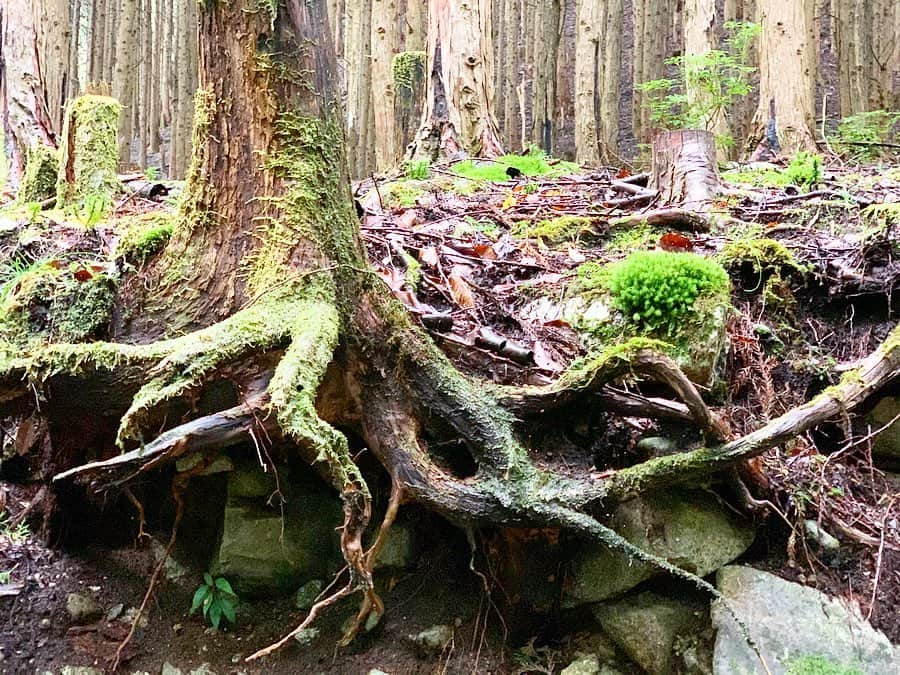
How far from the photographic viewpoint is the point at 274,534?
2.83 m

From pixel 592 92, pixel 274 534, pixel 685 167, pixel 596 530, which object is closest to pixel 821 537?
pixel 596 530

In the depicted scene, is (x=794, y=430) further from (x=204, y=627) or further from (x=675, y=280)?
(x=204, y=627)

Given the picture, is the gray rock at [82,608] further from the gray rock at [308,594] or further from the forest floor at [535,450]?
the gray rock at [308,594]

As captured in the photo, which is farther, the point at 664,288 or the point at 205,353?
the point at 664,288

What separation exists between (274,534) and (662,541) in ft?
5.03

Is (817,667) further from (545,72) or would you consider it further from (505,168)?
(545,72)

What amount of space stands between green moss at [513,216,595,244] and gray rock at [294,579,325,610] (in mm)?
2248

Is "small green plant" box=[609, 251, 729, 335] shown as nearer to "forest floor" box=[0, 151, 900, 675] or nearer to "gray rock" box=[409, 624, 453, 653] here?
"forest floor" box=[0, 151, 900, 675]

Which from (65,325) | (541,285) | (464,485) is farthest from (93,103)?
(464,485)

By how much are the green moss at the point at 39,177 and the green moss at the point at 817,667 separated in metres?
5.16

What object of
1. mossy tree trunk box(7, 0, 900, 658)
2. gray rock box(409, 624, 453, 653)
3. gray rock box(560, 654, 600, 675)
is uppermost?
mossy tree trunk box(7, 0, 900, 658)

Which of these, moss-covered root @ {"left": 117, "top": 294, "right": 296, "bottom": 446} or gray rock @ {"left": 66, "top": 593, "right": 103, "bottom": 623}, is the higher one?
moss-covered root @ {"left": 117, "top": 294, "right": 296, "bottom": 446}

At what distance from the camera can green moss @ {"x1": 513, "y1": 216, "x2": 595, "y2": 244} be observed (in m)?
4.07

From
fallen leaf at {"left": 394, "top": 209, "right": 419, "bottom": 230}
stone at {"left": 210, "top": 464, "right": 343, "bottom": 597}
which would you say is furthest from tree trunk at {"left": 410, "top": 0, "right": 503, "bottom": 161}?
stone at {"left": 210, "top": 464, "right": 343, "bottom": 597}
